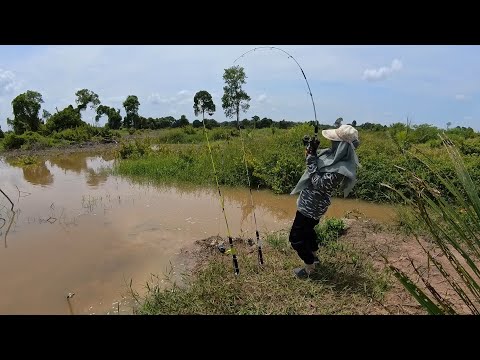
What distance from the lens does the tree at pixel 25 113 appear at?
85.6ft

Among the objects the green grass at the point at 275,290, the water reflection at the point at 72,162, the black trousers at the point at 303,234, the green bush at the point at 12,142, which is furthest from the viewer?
the green bush at the point at 12,142

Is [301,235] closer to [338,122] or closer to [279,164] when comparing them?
[338,122]

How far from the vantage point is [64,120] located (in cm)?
2734

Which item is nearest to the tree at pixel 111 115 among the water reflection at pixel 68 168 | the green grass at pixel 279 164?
the water reflection at pixel 68 168

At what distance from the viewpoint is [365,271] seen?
412cm

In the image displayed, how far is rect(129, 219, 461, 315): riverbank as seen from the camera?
3.43 metres

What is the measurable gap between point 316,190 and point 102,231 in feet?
14.8

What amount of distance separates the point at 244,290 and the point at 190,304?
21.6 inches

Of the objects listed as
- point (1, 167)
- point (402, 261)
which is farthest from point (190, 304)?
point (1, 167)

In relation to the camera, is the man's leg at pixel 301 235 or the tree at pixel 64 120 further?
the tree at pixel 64 120

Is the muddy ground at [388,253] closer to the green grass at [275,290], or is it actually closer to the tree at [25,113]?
the green grass at [275,290]

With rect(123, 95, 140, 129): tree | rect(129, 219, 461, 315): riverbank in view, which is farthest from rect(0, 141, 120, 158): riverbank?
rect(129, 219, 461, 315): riverbank
